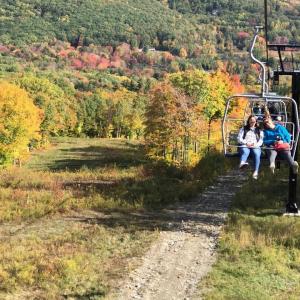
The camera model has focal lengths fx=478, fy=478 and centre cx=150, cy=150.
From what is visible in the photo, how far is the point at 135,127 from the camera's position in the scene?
10375 cm

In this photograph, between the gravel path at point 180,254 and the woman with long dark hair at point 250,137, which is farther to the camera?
the gravel path at point 180,254

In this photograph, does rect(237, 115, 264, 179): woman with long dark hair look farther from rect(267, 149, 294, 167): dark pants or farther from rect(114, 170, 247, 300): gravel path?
rect(114, 170, 247, 300): gravel path

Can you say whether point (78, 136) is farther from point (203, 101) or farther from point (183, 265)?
point (183, 265)

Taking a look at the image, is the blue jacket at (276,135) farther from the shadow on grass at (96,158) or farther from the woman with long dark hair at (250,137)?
the shadow on grass at (96,158)

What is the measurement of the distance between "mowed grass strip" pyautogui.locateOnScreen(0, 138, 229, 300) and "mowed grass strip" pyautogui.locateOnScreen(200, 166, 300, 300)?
10.5 ft

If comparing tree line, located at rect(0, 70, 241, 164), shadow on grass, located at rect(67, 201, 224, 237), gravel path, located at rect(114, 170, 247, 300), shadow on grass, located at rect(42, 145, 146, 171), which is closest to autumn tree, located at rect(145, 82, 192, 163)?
tree line, located at rect(0, 70, 241, 164)

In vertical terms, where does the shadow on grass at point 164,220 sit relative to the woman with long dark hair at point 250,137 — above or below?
below

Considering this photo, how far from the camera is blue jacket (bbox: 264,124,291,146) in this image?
1129cm

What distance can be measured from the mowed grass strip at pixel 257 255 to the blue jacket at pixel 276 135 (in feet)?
17.3

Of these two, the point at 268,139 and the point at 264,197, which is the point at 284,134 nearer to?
the point at 268,139

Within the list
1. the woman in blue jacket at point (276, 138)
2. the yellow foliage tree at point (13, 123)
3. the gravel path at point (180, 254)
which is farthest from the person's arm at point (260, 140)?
the yellow foliage tree at point (13, 123)

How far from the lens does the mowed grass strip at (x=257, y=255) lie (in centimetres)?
1480

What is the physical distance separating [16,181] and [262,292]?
108ft

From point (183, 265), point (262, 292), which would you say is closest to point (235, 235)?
point (183, 265)
